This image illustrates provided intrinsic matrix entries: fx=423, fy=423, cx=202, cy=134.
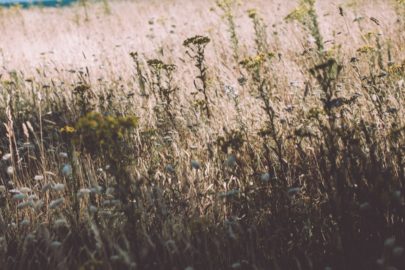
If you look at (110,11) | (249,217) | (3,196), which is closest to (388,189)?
(249,217)

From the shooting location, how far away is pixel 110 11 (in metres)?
15.5

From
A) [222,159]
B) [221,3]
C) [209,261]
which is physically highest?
[221,3]

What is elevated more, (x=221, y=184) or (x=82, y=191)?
(x=82, y=191)

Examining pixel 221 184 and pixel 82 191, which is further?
pixel 221 184

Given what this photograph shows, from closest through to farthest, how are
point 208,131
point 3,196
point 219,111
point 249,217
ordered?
1. point 249,217
2. point 3,196
3. point 208,131
4. point 219,111

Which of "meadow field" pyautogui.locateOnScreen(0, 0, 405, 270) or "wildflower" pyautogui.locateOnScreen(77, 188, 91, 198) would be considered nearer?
"meadow field" pyautogui.locateOnScreen(0, 0, 405, 270)

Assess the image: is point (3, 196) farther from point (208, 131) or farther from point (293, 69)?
point (293, 69)

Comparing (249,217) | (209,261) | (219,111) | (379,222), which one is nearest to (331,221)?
(379,222)

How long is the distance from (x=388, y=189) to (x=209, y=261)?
0.93 m

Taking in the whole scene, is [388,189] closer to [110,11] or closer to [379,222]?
[379,222]

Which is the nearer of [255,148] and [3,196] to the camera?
[3,196]

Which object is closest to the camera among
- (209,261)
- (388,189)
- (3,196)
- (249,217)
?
(209,261)

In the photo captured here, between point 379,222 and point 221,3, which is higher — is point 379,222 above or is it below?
below

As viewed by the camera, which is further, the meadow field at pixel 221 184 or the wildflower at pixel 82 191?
the wildflower at pixel 82 191
